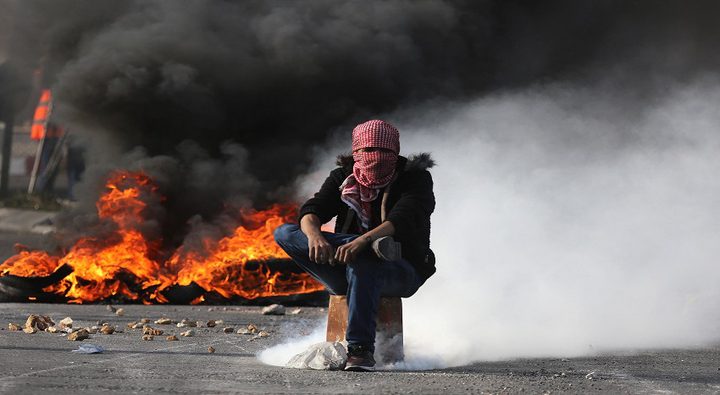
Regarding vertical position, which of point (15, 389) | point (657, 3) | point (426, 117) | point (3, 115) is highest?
point (3, 115)

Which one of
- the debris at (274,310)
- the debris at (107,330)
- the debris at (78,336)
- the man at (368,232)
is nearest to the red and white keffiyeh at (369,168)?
the man at (368,232)

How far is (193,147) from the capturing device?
11.0m

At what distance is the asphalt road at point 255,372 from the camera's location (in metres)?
5.12

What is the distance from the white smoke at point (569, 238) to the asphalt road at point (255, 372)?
0.41 m

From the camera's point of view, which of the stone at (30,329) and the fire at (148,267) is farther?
the fire at (148,267)

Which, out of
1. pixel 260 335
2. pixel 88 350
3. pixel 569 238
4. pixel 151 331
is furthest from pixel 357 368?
pixel 569 238

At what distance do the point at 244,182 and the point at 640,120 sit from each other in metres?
3.82

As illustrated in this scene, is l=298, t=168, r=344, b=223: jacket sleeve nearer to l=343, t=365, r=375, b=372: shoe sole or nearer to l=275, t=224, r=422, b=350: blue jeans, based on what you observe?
l=275, t=224, r=422, b=350: blue jeans

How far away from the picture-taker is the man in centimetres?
556

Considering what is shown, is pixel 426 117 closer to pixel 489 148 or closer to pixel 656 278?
pixel 489 148

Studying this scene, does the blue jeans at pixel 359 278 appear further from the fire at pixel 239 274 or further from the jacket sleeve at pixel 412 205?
the fire at pixel 239 274

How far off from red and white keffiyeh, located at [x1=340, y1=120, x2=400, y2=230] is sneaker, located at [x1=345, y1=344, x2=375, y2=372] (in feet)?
2.23

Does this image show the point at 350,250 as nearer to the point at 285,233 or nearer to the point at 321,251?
the point at 321,251

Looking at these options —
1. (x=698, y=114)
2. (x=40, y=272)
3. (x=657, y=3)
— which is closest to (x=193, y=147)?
(x=40, y=272)
